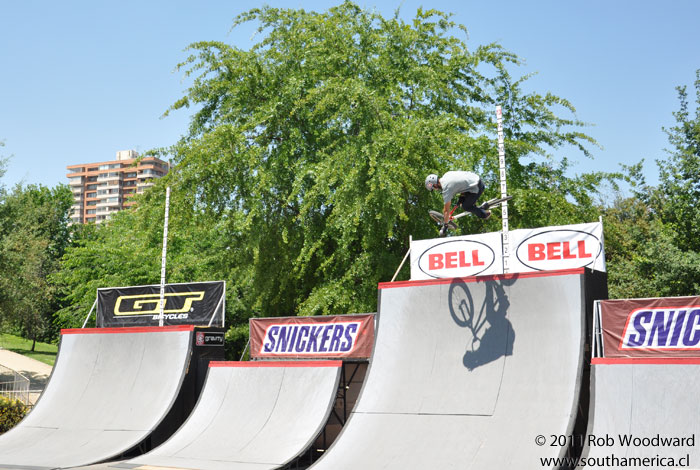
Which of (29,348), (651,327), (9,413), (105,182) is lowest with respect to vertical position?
(29,348)

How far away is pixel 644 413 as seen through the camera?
9914mm

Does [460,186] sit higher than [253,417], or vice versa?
[460,186]

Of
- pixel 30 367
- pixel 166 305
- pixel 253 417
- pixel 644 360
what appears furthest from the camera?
pixel 30 367

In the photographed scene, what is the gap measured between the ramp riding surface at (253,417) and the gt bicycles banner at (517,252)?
3.25 m

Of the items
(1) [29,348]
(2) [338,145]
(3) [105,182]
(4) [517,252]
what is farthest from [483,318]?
(3) [105,182]

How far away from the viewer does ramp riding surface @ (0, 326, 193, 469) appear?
48.5ft

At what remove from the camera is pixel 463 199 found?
11.3 m

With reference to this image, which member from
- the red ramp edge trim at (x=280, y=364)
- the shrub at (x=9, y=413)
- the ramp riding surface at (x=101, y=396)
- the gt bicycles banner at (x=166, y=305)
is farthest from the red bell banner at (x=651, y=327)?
the shrub at (x=9, y=413)

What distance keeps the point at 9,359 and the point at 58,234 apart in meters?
23.4

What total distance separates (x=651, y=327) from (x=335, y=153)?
11726 mm

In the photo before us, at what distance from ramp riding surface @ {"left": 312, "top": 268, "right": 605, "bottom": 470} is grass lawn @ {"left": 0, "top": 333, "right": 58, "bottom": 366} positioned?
133 ft

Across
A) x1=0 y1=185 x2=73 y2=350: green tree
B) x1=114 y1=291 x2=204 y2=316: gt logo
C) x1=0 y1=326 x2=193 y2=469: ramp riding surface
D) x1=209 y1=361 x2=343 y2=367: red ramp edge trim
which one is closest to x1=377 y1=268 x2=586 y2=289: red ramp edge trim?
x1=209 y1=361 x2=343 y2=367: red ramp edge trim

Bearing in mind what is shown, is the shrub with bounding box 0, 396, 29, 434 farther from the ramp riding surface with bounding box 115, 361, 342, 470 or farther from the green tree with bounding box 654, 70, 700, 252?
the green tree with bounding box 654, 70, 700, 252

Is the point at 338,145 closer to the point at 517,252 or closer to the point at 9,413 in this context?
the point at 517,252
